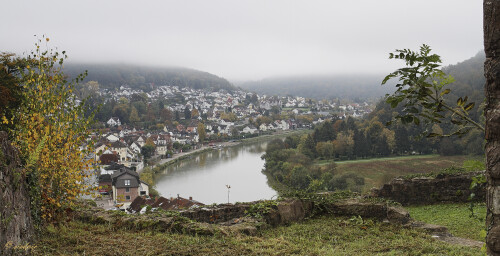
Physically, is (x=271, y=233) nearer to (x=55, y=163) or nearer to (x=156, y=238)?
(x=156, y=238)

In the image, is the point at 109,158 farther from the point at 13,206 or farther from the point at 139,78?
the point at 139,78

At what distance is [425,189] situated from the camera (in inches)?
309

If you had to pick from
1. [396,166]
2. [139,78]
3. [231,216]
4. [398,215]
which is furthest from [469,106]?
[139,78]

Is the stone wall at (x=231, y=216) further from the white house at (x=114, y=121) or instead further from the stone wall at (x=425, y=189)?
the white house at (x=114, y=121)

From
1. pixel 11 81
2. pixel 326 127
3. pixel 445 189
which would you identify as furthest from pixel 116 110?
pixel 445 189

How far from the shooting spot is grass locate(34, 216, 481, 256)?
12.1 ft

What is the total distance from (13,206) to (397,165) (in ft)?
100

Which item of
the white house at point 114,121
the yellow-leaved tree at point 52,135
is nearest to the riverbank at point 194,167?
the yellow-leaved tree at point 52,135

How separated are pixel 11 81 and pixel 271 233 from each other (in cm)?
1122

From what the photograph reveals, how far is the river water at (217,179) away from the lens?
25.6m

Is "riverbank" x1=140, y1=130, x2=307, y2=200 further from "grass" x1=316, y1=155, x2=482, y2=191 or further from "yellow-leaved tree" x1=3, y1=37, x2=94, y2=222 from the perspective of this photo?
"yellow-leaved tree" x1=3, y1=37, x2=94, y2=222

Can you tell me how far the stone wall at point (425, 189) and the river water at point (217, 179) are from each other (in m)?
11.0

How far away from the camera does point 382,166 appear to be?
100ft

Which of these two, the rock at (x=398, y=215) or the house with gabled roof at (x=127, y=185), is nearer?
the rock at (x=398, y=215)
